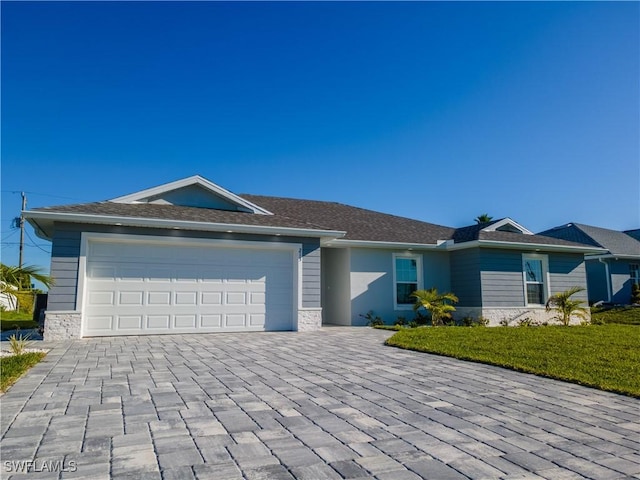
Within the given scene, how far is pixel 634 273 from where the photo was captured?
72.1 ft

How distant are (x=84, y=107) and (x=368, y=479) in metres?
16.0

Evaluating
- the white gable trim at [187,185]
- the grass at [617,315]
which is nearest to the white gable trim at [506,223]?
the grass at [617,315]

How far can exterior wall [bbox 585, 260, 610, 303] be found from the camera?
20922 millimetres

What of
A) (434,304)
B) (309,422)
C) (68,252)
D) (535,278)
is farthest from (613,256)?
(68,252)

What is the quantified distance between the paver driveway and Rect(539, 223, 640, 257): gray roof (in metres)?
19.6

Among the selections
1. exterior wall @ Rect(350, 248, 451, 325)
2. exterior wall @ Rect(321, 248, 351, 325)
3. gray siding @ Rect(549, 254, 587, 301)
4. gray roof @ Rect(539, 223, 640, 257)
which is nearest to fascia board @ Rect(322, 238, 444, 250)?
exterior wall @ Rect(350, 248, 451, 325)

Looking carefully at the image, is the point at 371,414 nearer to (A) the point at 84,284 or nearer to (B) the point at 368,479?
(B) the point at 368,479

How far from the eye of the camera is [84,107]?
14602mm

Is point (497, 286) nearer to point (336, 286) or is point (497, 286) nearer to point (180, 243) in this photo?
point (336, 286)

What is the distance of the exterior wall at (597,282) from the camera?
20922mm

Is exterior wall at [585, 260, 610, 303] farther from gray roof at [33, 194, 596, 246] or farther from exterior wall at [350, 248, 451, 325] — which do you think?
exterior wall at [350, 248, 451, 325]

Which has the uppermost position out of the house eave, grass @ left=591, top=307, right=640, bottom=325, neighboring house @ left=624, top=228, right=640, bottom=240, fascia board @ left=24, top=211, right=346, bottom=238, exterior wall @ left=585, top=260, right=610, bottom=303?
neighboring house @ left=624, top=228, right=640, bottom=240

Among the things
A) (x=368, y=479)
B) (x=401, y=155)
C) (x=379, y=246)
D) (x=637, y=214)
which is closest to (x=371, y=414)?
(x=368, y=479)

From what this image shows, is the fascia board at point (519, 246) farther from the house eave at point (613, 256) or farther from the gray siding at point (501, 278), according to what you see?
the house eave at point (613, 256)
